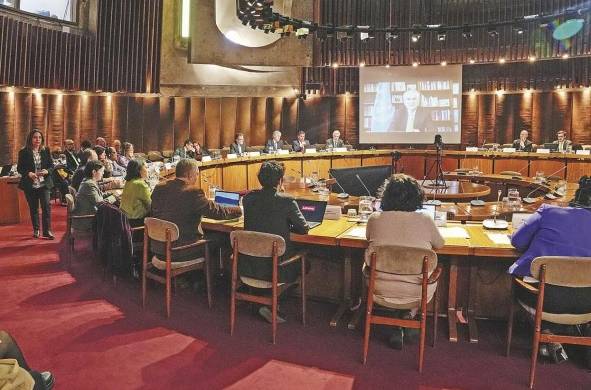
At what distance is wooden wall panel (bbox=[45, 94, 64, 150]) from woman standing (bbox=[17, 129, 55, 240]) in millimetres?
3003

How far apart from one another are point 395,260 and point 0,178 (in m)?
6.51

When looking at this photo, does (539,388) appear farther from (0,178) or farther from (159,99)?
(159,99)

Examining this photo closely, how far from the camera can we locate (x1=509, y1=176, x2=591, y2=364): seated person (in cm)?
339

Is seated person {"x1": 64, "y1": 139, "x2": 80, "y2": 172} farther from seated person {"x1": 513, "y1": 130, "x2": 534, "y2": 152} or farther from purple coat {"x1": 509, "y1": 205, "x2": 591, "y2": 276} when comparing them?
seated person {"x1": 513, "y1": 130, "x2": 534, "y2": 152}

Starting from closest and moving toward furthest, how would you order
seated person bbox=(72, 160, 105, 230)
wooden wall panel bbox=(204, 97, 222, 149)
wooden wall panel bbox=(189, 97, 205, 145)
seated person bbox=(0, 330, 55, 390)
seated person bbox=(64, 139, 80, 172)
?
seated person bbox=(0, 330, 55, 390), seated person bbox=(72, 160, 105, 230), seated person bbox=(64, 139, 80, 172), wooden wall panel bbox=(189, 97, 205, 145), wooden wall panel bbox=(204, 97, 222, 149)

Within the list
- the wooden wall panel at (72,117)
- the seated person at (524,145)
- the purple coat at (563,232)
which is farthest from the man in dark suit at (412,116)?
the purple coat at (563,232)

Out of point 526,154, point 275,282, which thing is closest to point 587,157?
point 526,154

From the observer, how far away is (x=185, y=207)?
4.54 metres

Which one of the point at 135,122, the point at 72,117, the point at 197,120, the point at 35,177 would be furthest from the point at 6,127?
the point at 197,120

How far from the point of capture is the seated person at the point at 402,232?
3.63 metres

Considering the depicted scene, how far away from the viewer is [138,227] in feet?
17.3

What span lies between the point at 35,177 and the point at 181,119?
17.8ft

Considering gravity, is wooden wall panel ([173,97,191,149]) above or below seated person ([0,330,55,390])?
above

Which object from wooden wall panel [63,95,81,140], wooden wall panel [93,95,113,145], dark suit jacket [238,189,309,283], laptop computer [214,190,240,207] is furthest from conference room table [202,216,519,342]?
wooden wall panel [93,95,113,145]
